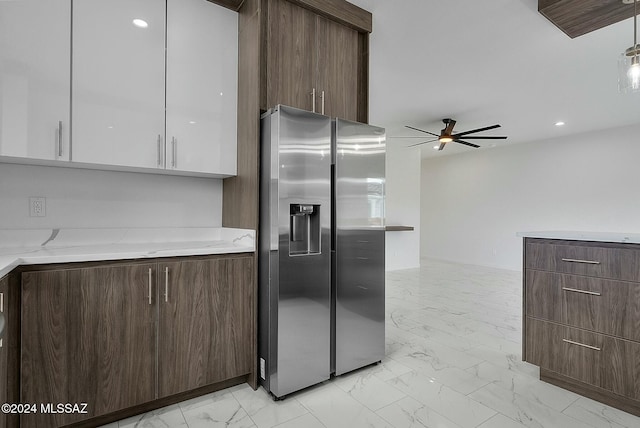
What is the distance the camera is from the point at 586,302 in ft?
6.48

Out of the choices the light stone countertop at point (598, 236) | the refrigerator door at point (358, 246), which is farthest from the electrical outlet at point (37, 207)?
the light stone countertop at point (598, 236)

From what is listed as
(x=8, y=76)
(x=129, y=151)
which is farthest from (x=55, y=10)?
(x=129, y=151)

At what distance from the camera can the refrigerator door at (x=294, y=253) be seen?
193 cm

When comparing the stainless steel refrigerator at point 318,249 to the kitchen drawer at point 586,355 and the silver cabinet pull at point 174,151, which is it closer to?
the silver cabinet pull at point 174,151

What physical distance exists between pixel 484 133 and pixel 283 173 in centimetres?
534

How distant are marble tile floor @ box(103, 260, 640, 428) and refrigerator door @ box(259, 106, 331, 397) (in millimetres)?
177

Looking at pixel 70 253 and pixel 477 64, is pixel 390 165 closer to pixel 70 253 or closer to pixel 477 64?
pixel 477 64

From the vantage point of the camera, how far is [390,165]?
21.4 ft

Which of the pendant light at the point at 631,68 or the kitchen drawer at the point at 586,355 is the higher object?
the pendant light at the point at 631,68

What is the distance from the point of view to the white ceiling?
2561 mm

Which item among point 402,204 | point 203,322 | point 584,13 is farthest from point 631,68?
point 402,204

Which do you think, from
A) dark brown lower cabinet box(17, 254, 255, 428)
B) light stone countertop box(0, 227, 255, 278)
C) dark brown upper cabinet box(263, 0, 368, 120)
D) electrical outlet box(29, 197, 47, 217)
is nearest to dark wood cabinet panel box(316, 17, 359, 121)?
dark brown upper cabinet box(263, 0, 368, 120)

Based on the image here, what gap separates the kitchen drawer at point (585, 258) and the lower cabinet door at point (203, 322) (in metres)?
1.92

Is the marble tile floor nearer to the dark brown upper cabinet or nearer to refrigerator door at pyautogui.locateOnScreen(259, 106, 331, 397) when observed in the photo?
refrigerator door at pyautogui.locateOnScreen(259, 106, 331, 397)
